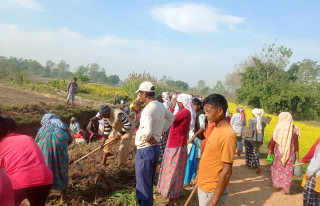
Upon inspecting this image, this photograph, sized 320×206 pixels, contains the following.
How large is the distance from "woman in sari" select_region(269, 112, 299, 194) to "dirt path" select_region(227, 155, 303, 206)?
0.25 meters

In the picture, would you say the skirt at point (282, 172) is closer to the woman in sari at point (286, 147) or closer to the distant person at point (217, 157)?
the woman in sari at point (286, 147)

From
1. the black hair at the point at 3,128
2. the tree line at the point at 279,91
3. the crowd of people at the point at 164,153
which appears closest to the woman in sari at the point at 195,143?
the crowd of people at the point at 164,153

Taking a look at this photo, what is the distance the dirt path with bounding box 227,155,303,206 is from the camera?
471 cm

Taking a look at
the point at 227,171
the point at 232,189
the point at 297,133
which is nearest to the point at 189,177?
the point at 232,189

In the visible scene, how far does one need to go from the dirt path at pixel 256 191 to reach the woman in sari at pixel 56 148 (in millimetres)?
3038

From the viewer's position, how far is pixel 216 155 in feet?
7.23

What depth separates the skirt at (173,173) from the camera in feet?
12.4

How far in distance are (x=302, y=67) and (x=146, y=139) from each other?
51334mm

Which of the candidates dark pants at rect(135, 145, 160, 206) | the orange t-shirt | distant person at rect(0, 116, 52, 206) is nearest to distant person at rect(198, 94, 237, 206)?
the orange t-shirt

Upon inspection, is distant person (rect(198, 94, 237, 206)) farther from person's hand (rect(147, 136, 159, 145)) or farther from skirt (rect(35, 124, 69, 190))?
skirt (rect(35, 124, 69, 190))

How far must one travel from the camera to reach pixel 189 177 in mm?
4891

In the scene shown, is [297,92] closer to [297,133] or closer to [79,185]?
[297,133]

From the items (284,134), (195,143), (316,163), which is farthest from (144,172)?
(284,134)

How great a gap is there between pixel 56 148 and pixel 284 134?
14.7ft
